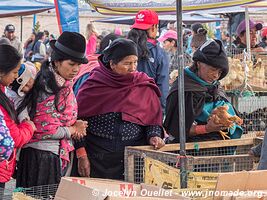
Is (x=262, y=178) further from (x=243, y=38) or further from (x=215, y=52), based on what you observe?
(x=243, y=38)

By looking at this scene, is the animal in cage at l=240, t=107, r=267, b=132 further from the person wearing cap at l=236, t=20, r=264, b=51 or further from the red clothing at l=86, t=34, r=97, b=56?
the red clothing at l=86, t=34, r=97, b=56

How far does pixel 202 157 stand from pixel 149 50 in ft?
8.27

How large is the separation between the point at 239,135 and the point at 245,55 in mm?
2236

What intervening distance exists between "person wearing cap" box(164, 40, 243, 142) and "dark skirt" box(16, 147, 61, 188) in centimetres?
96

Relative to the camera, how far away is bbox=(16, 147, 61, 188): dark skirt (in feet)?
14.6

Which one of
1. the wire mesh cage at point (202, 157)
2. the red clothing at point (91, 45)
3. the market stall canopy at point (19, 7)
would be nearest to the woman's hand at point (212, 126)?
the wire mesh cage at point (202, 157)

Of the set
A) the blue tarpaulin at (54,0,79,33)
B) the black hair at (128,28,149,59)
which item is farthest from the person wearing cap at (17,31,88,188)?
the blue tarpaulin at (54,0,79,33)

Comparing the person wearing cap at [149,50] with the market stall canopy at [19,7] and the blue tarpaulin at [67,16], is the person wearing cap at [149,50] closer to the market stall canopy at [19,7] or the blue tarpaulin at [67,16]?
the blue tarpaulin at [67,16]

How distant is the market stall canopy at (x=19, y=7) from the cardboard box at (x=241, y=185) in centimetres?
540

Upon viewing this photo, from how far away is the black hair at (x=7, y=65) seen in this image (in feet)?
13.6

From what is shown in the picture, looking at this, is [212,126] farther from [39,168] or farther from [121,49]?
[39,168]

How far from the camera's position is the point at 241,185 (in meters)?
3.23

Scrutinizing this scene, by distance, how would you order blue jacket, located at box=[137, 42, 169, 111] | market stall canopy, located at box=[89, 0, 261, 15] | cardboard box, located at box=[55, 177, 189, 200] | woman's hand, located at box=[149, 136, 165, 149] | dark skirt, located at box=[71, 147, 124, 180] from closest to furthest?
cardboard box, located at box=[55, 177, 189, 200] < woman's hand, located at box=[149, 136, 165, 149] < dark skirt, located at box=[71, 147, 124, 180] < market stall canopy, located at box=[89, 0, 261, 15] < blue jacket, located at box=[137, 42, 169, 111]

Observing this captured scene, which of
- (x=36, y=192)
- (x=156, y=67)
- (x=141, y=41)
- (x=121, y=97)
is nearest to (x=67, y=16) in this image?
(x=141, y=41)
